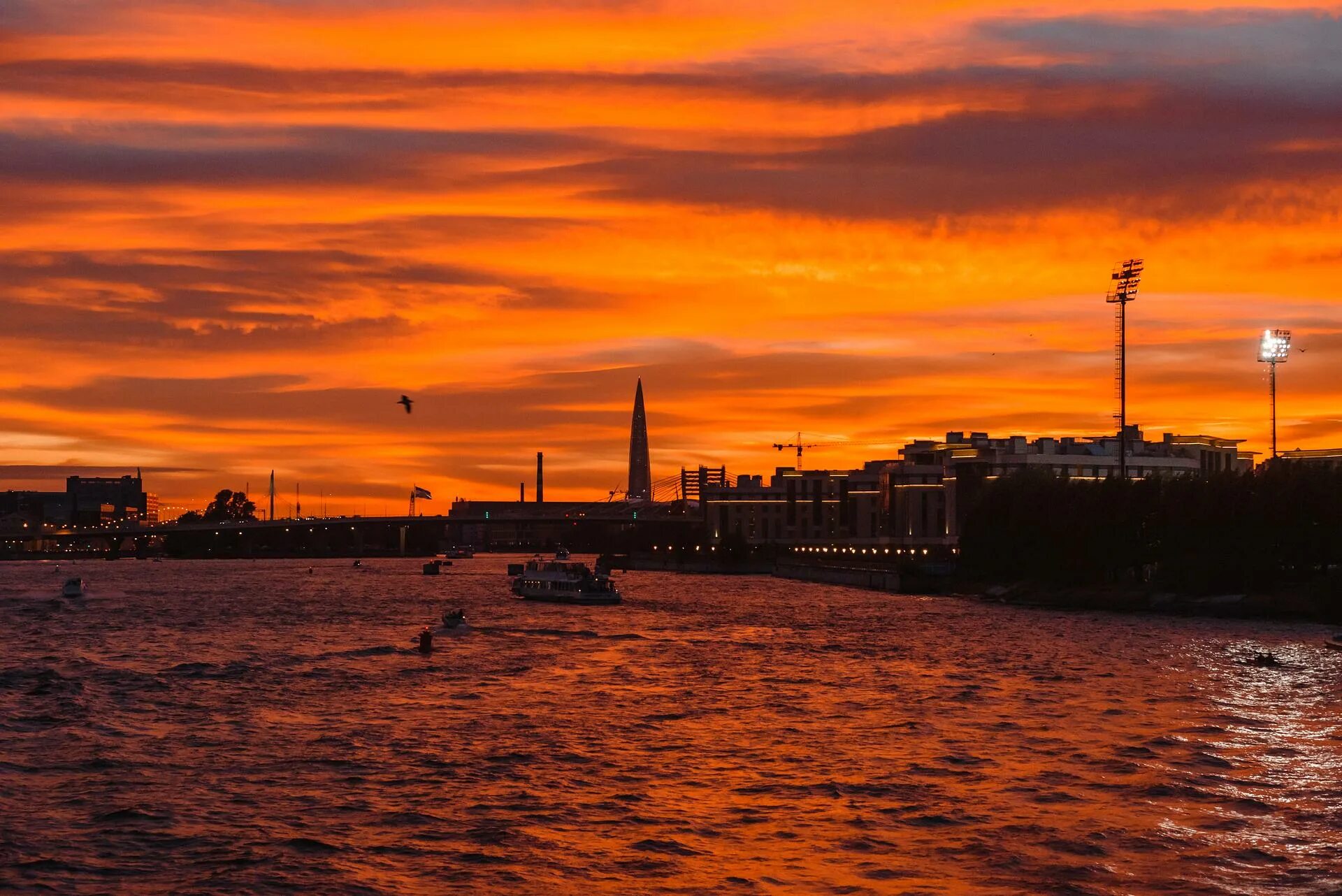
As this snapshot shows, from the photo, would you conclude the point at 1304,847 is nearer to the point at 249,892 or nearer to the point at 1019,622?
the point at 249,892

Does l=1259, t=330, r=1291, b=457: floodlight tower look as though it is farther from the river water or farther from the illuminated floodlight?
the river water

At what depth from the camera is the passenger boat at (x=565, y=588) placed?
144m

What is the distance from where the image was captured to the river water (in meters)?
32.7

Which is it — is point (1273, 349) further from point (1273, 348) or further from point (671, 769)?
point (671, 769)

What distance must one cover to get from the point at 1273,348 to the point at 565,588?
74.4 meters

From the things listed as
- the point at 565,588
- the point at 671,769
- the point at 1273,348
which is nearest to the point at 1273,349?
the point at 1273,348

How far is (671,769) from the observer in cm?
4447

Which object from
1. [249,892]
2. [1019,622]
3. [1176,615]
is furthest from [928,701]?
[1176,615]

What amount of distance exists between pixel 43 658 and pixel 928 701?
46119 mm

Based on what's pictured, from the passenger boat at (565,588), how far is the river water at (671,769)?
54065 millimetres

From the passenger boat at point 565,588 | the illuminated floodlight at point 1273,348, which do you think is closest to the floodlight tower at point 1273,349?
the illuminated floodlight at point 1273,348

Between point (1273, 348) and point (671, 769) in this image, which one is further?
point (1273, 348)

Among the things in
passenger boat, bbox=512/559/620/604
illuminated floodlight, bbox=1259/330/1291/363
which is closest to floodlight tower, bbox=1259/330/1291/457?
illuminated floodlight, bbox=1259/330/1291/363

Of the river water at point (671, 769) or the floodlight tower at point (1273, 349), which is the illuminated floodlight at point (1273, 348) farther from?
the river water at point (671, 769)
